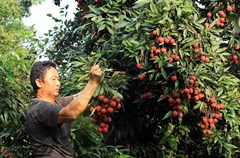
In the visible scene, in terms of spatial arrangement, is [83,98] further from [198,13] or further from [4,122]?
[198,13]

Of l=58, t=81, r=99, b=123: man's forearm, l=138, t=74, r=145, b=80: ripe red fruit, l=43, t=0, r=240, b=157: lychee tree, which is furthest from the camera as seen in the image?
l=138, t=74, r=145, b=80: ripe red fruit

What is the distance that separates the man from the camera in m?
3.29

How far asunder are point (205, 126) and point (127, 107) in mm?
1023

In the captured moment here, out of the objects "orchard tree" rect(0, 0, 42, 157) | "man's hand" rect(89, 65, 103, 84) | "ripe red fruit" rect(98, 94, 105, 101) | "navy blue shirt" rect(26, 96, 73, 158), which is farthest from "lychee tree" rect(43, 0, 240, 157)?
"man's hand" rect(89, 65, 103, 84)

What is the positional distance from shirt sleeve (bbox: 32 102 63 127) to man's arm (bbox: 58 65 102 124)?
0.05 metres

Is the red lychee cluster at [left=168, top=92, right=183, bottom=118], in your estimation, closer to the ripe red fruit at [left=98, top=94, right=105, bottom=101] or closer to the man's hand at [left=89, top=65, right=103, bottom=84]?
the ripe red fruit at [left=98, top=94, right=105, bottom=101]

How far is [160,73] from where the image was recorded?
5676 mm

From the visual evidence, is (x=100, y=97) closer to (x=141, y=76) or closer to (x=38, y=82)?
(x=141, y=76)

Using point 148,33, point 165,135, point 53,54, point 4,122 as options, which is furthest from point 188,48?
point 53,54

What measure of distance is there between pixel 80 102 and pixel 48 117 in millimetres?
280

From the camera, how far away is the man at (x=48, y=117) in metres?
3.29

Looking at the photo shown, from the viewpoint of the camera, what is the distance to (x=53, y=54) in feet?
27.9

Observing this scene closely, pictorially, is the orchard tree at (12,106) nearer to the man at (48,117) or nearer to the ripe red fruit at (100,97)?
the ripe red fruit at (100,97)

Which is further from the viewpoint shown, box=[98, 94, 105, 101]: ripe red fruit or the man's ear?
box=[98, 94, 105, 101]: ripe red fruit
